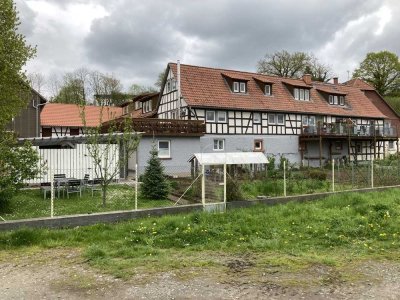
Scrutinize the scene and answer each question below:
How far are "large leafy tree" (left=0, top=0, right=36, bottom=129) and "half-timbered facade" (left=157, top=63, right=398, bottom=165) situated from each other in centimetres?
1481

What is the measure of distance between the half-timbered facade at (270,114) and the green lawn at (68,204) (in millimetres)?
14894

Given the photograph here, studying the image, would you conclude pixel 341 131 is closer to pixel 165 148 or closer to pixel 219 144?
pixel 219 144

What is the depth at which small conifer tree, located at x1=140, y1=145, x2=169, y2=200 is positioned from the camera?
1479cm

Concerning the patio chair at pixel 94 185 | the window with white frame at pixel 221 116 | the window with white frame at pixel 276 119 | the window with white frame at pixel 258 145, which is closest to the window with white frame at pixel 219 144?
the window with white frame at pixel 221 116

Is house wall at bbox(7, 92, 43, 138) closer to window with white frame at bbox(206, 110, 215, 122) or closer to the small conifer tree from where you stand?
window with white frame at bbox(206, 110, 215, 122)

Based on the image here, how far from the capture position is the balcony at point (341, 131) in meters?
34.3

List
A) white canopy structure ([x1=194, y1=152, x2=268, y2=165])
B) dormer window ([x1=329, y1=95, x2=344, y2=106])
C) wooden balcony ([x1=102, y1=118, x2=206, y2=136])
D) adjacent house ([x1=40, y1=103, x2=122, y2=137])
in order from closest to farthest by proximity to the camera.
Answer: white canopy structure ([x1=194, y1=152, x2=268, y2=165]) < wooden balcony ([x1=102, y1=118, x2=206, y2=136]) < dormer window ([x1=329, y1=95, x2=344, y2=106]) < adjacent house ([x1=40, y1=103, x2=122, y2=137])

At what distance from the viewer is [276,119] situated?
3428cm

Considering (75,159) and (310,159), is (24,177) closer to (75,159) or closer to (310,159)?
(75,159)

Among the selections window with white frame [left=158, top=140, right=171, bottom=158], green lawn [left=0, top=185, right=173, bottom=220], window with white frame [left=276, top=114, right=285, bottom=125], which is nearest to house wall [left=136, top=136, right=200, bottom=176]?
window with white frame [left=158, top=140, right=171, bottom=158]

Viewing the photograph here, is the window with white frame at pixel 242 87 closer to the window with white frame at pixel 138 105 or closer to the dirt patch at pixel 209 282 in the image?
the window with white frame at pixel 138 105

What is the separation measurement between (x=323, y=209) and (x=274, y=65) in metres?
48.8

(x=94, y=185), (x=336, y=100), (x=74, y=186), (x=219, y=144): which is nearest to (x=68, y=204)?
(x=74, y=186)

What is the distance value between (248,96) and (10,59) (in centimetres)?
2119
